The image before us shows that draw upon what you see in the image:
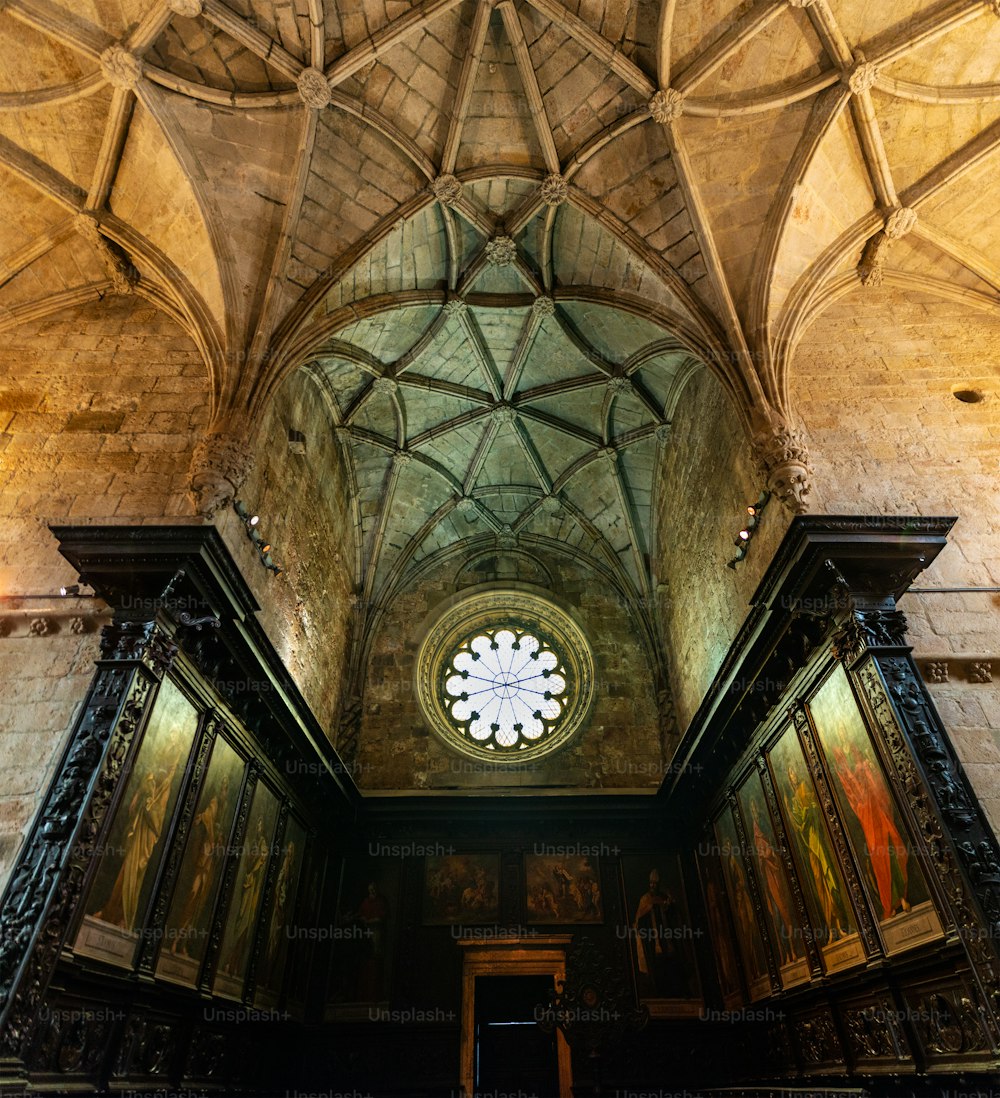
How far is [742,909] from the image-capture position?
927 cm

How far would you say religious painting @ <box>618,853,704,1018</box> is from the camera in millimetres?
10320

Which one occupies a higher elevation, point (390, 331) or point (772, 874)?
point (390, 331)

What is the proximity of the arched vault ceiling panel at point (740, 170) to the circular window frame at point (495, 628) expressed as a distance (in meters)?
7.32

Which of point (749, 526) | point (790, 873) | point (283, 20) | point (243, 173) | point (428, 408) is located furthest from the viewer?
point (428, 408)

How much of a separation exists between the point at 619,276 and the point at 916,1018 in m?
9.04

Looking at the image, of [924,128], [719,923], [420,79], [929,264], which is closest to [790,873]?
[719,923]

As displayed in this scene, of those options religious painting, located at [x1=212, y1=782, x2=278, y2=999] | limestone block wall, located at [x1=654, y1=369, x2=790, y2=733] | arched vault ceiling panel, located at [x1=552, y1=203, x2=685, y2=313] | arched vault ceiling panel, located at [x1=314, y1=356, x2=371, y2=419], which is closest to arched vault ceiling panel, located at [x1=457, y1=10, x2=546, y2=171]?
arched vault ceiling panel, located at [x1=552, y1=203, x2=685, y2=313]

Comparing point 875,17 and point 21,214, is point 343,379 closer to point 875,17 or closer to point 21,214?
point 21,214

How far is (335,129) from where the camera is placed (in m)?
9.21

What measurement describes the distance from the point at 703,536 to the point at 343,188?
6.92m

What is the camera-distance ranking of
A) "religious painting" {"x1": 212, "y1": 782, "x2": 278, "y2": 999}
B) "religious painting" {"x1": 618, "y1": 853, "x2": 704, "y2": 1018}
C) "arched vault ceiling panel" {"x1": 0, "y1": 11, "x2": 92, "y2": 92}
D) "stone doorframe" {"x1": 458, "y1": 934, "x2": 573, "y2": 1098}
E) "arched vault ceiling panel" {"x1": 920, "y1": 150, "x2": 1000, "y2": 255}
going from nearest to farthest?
"religious painting" {"x1": 212, "y1": 782, "x2": 278, "y2": 999}
"arched vault ceiling panel" {"x1": 0, "y1": 11, "x2": 92, "y2": 92}
"arched vault ceiling panel" {"x1": 920, "y1": 150, "x2": 1000, "y2": 255}
"religious painting" {"x1": 618, "y1": 853, "x2": 704, "y2": 1018}
"stone doorframe" {"x1": 458, "y1": 934, "x2": 573, "y2": 1098}

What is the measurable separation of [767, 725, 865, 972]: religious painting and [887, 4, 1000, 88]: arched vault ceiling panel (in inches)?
308

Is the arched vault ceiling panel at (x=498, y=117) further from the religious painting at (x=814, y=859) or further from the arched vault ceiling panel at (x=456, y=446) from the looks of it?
the religious painting at (x=814, y=859)

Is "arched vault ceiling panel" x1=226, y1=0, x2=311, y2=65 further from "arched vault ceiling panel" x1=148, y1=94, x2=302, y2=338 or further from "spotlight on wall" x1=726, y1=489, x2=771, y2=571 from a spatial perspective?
"spotlight on wall" x1=726, y1=489, x2=771, y2=571
